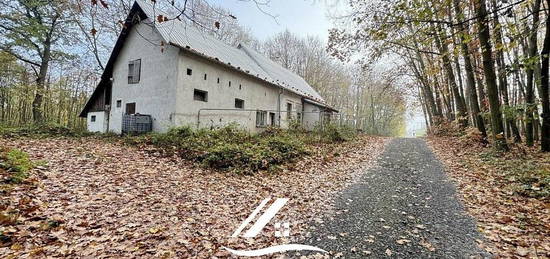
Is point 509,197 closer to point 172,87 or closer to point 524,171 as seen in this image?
point 524,171

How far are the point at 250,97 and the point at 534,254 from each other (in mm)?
14148

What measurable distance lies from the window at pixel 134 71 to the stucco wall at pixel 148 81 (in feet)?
0.74

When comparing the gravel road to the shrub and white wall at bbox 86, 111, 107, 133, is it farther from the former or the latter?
white wall at bbox 86, 111, 107, 133

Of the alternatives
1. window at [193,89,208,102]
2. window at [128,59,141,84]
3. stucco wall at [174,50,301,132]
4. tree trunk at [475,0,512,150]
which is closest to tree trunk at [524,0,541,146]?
tree trunk at [475,0,512,150]

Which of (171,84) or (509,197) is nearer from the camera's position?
(509,197)

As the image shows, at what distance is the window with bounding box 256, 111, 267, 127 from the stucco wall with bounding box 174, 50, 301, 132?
0.35 m

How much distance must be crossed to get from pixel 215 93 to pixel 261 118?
15.1 ft

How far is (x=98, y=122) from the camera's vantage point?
50.0 feet

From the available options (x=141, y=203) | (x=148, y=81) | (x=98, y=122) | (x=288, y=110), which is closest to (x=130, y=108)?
(x=148, y=81)

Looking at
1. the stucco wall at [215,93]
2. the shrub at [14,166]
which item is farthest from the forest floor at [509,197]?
the stucco wall at [215,93]

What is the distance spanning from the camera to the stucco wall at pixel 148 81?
11.8 meters

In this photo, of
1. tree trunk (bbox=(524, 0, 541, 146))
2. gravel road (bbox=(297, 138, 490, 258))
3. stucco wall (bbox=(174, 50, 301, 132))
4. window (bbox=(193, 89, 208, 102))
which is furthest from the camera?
window (bbox=(193, 89, 208, 102))

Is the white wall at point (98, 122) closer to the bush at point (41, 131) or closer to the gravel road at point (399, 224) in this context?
the bush at point (41, 131)

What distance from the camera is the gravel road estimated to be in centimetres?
325
